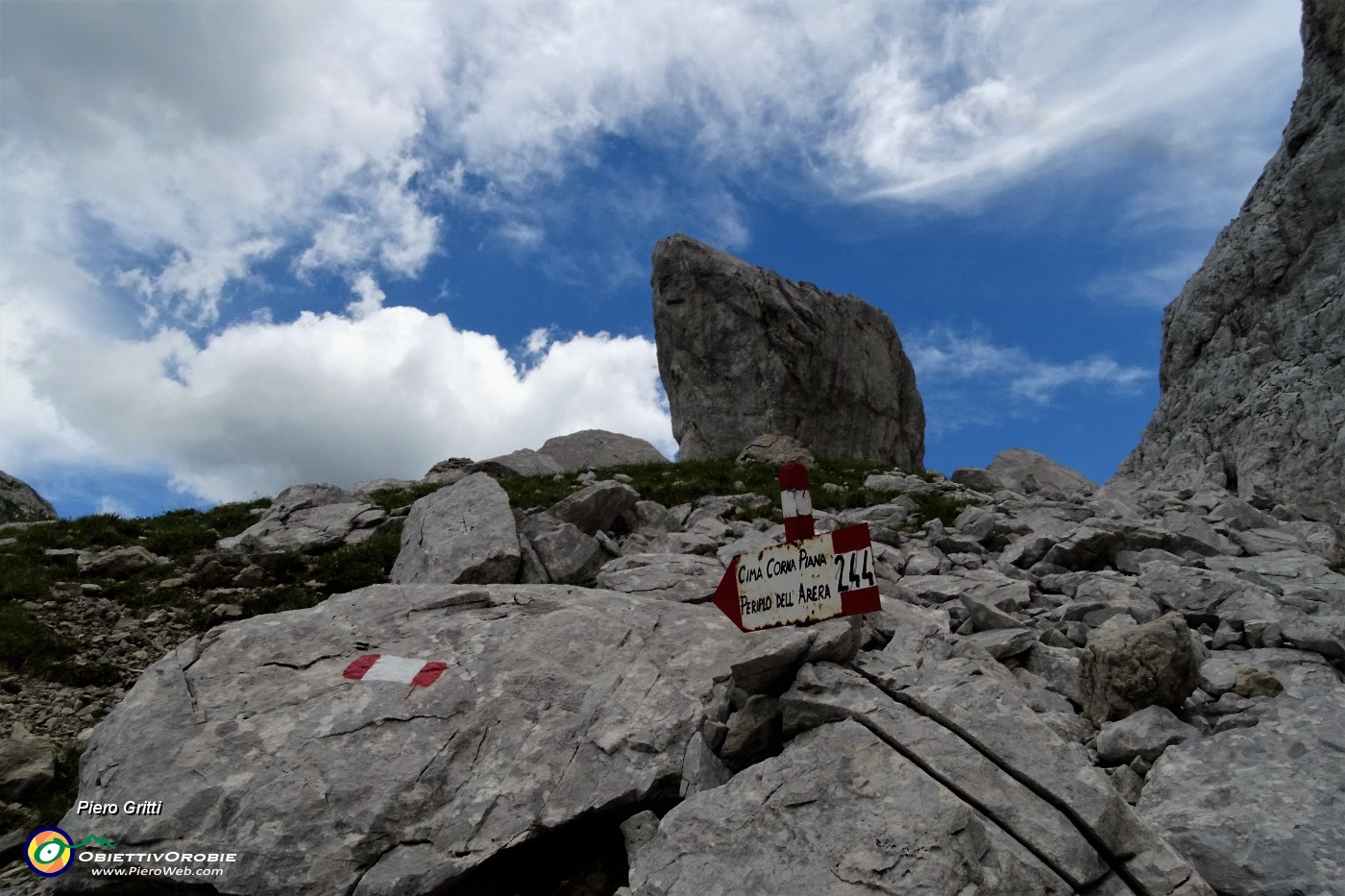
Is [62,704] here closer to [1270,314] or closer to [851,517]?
[851,517]

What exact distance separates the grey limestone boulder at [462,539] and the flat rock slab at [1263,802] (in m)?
8.39

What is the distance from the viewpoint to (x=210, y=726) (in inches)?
278

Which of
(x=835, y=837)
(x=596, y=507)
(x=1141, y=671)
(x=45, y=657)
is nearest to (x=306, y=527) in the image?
(x=45, y=657)

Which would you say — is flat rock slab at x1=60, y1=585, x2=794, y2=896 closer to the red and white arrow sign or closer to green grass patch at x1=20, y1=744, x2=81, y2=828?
the red and white arrow sign

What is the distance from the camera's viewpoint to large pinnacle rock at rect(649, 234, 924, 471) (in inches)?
1312

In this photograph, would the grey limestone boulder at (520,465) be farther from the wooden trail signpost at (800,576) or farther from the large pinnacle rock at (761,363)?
the wooden trail signpost at (800,576)

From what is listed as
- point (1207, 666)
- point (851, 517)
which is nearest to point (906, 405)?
point (851, 517)

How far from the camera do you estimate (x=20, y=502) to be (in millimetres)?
26297

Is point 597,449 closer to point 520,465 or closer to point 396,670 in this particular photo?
point 520,465

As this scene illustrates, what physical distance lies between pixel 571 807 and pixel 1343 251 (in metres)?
30.6

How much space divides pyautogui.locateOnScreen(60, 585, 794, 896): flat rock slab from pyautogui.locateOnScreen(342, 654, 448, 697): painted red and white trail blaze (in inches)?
2.9

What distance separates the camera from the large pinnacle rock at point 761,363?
3331 cm

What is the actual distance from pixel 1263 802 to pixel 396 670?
7.03m

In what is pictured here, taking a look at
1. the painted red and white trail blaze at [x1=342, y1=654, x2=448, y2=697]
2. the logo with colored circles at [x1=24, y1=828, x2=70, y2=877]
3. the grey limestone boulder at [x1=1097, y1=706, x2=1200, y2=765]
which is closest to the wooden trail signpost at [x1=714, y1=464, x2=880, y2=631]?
the grey limestone boulder at [x1=1097, y1=706, x2=1200, y2=765]
